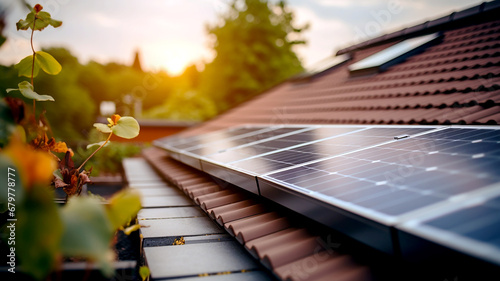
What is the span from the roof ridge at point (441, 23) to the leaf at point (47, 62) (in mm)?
7584

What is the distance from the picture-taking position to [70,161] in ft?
7.84

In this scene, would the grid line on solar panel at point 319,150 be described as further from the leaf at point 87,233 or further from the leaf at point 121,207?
the leaf at point 87,233

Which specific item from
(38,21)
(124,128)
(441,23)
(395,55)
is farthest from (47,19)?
(441,23)

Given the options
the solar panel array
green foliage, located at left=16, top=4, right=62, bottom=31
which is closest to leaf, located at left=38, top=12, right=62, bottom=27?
green foliage, located at left=16, top=4, right=62, bottom=31

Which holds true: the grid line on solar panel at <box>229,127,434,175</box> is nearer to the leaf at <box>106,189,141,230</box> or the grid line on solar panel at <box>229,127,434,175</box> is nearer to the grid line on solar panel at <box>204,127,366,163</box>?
the grid line on solar panel at <box>204,127,366,163</box>

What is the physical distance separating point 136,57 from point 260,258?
92.0 m

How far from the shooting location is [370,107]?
5.65m

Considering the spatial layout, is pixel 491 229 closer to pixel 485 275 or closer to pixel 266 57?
pixel 485 275

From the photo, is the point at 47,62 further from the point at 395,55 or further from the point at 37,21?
the point at 395,55

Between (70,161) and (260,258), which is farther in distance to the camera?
(70,161)

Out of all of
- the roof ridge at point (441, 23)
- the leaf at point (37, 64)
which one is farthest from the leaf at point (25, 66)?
the roof ridge at point (441, 23)

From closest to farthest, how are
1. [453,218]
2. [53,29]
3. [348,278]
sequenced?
[453,218] → [348,278] → [53,29]

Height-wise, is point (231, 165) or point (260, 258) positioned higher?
point (231, 165)

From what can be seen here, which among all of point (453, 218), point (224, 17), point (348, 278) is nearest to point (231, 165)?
point (348, 278)
